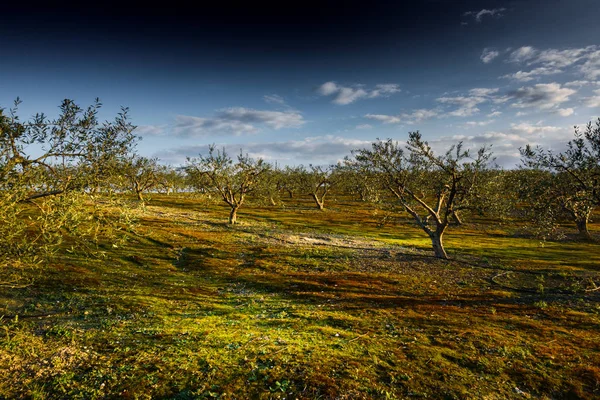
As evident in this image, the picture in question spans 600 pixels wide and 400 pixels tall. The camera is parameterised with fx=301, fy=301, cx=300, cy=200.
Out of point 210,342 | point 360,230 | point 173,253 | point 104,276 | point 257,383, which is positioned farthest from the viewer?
point 360,230

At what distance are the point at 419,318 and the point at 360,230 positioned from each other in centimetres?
5325

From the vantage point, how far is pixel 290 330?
1731 cm

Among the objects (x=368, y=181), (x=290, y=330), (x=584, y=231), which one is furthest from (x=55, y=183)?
(x=584, y=231)

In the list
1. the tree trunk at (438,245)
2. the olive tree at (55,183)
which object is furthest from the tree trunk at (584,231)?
the olive tree at (55,183)

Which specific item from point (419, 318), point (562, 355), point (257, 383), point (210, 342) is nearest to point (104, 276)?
point (210, 342)

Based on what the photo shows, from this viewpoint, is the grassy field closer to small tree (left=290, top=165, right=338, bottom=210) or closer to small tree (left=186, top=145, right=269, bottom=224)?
small tree (left=186, top=145, right=269, bottom=224)

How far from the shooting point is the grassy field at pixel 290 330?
38.3 feet

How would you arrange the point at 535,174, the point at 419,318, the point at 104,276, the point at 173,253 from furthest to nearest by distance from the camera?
the point at 173,253, the point at 535,174, the point at 104,276, the point at 419,318

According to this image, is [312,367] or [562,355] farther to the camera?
[562,355]

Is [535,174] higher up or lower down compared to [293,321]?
higher up

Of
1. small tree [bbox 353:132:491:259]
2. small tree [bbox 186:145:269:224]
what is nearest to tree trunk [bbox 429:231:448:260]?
small tree [bbox 353:132:491:259]

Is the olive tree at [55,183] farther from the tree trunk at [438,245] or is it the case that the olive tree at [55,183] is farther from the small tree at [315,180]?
the small tree at [315,180]

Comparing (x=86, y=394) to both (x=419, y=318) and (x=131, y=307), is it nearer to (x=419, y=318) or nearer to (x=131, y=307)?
(x=131, y=307)

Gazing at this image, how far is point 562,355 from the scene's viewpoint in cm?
1583
